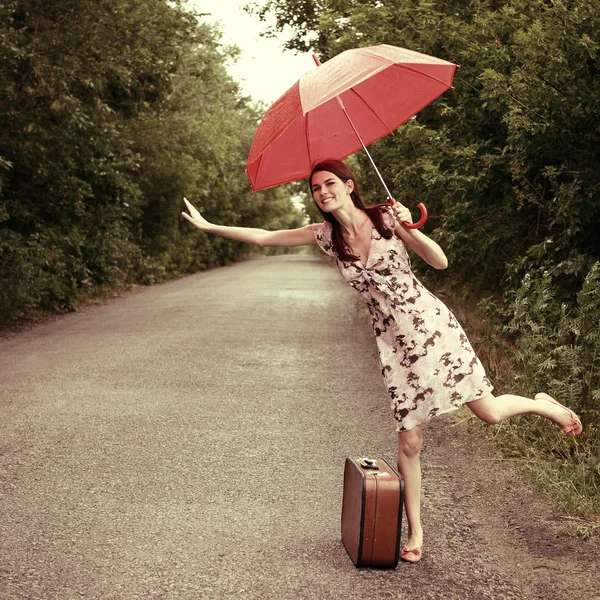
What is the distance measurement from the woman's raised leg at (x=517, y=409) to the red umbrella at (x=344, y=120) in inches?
59.2

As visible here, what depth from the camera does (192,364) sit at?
10.5 metres

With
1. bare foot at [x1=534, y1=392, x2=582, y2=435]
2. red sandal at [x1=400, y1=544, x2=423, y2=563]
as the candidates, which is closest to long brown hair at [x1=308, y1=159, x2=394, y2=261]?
bare foot at [x1=534, y1=392, x2=582, y2=435]

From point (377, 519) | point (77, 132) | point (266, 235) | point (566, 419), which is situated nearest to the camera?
point (377, 519)

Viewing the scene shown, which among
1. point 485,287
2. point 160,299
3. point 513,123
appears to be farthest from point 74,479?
point 160,299

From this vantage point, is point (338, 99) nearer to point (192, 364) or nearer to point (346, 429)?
point (346, 429)

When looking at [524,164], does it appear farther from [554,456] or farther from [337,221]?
[337,221]

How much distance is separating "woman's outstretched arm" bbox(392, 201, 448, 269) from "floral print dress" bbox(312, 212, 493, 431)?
0.10 m

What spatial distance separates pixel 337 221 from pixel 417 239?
495mm

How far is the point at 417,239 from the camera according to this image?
13.5 feet

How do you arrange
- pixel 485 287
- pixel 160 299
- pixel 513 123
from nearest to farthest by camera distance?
pixel 513 123 → pixel 485 287 → pixel 160 299

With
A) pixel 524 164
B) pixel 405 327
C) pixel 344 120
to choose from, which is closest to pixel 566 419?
pixel 405 327

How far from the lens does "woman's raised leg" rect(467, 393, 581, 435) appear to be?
4.34m

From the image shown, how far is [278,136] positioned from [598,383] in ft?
9.91

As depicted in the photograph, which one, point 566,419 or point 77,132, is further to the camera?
point 77,132
